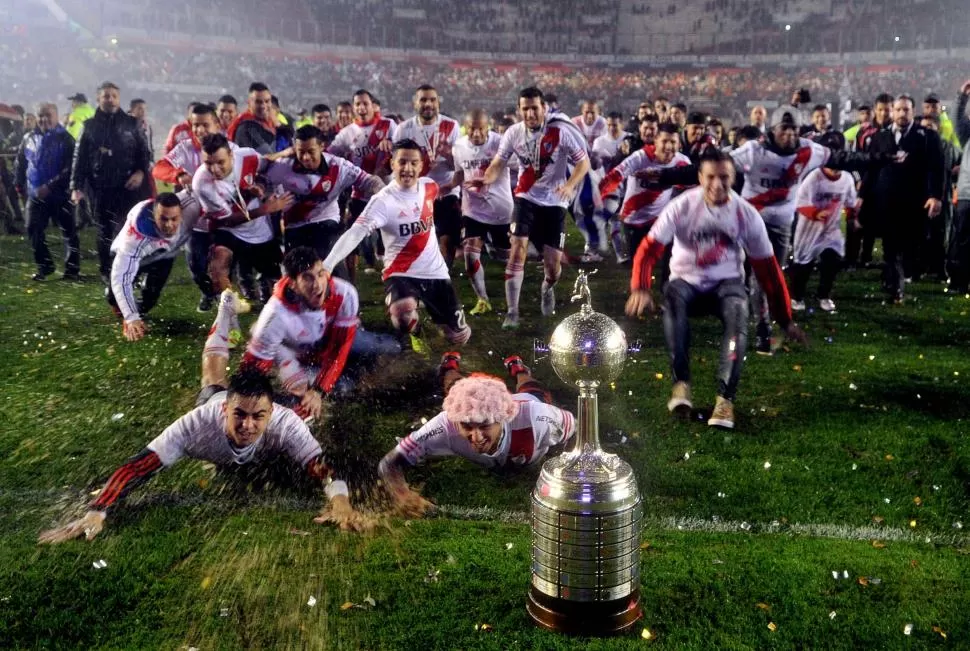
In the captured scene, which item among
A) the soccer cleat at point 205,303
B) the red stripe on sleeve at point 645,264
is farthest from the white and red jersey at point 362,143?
the red stripe on sleeve at point 645,264

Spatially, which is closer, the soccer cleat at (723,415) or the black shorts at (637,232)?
the soccer cleat at (723,415)

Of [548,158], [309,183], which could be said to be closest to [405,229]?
[309,183]

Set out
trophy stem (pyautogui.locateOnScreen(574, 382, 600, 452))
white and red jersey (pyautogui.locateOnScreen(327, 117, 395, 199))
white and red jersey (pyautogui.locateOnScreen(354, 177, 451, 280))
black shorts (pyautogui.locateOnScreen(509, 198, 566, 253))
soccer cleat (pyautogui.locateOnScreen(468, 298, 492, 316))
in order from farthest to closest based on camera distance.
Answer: white and red jersey (pyautogui.locateOnScreen(327, 117, 395, 199))
soccer cleat (pyautogui.locateOnScreen(468, 298, 492, 316))
black shorts (pyautogui.locateOnScreen(509, 198, 566, 253))
white and red jersey (pyautogui.locateOnScreen(354, 177, 451, 280))
trophy stem (pyautogui.locateOnScreen(574, 382, 600, 452))

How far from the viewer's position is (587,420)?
3.41 m

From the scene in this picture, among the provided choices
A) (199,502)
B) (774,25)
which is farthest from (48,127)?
(774,25)

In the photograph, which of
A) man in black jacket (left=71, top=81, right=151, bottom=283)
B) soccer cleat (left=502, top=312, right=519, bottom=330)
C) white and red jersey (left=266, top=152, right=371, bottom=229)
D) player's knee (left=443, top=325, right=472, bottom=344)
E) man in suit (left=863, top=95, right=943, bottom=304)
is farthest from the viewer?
man in black jacket (left=71, top=81, right=151, bottom=283)

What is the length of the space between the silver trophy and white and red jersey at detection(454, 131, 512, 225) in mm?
5359

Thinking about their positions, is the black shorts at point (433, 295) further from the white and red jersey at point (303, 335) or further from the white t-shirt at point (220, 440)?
the white t-shirt at point (220, 440)

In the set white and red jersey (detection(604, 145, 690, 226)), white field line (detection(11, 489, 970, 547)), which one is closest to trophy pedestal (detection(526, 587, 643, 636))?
white field line (detection(11, 489, 970, 547))

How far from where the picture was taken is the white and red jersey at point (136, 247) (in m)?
7.02

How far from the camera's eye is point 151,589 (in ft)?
12.0

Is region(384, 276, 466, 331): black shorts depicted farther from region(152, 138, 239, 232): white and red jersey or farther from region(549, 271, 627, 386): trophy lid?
region(549, 271, 627, 386): trophy lid

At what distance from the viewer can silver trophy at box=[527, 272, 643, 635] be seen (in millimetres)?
3227

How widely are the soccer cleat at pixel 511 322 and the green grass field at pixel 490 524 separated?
63 centimetres
